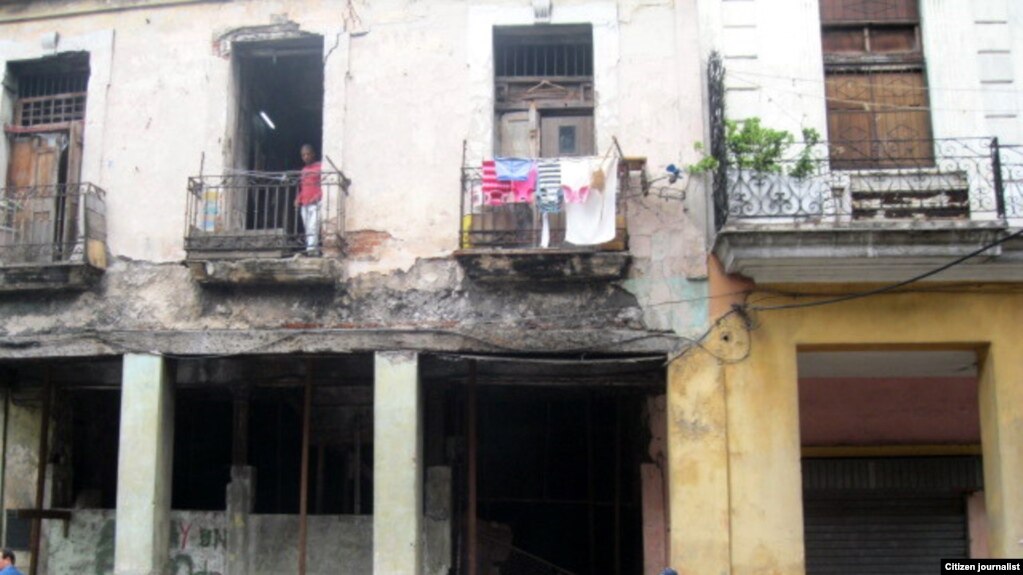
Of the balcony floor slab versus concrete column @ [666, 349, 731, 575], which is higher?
the balcony floor slab

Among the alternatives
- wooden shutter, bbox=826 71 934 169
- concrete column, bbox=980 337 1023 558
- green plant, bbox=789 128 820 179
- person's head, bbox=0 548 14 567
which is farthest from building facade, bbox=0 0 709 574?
concrete column, bbox=980 337 1023 558

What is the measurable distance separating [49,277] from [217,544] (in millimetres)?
3478

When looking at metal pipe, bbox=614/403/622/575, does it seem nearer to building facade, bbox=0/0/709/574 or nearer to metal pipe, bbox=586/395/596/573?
building facade, bbox=0/0/709/574

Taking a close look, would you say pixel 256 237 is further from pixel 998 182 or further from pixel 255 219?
pixel 998 182

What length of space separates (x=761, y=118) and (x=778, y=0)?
1.34 metres

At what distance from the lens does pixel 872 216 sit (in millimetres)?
10594

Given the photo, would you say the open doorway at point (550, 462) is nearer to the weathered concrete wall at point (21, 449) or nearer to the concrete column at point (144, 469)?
A: the concrete column at point (144, 469)

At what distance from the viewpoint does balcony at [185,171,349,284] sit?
1106 centimetres

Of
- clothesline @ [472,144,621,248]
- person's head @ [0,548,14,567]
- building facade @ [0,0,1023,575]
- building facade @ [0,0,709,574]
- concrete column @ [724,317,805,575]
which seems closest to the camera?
person's head @ [0,548,14,567]

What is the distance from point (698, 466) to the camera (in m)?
10.4

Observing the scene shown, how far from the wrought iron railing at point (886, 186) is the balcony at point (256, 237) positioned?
4.03m

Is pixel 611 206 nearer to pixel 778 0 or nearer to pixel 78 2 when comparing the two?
pixel 778 0

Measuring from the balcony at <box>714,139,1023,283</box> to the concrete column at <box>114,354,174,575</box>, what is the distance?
6.05 meters

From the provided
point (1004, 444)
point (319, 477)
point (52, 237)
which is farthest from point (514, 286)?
point (52, 237)
